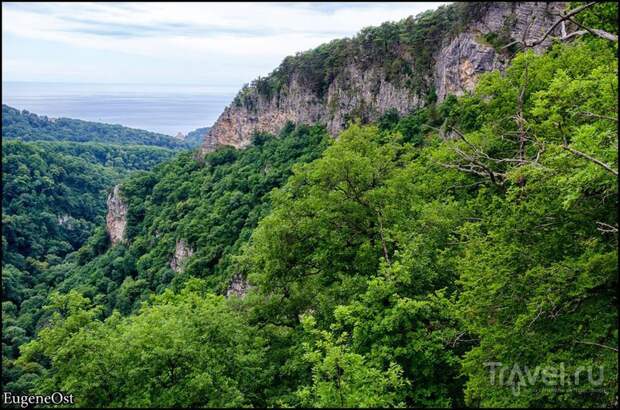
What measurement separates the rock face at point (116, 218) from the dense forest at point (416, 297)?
6913 cm

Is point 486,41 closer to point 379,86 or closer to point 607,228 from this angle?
point 379,86

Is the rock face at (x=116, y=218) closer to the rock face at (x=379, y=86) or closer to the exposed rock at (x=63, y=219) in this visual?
the rock face at (x=379, y=86)

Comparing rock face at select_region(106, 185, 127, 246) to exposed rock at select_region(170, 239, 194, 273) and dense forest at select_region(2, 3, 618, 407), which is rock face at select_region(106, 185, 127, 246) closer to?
exposed rock at select_region(170, 239, 194, 273)

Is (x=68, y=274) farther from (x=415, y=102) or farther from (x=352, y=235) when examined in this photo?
(x=352, y=235)

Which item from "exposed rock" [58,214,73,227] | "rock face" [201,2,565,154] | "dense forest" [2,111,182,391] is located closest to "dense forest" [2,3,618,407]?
"rock face" [201,2,565,154]

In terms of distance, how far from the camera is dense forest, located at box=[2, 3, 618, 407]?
9562 millimetres

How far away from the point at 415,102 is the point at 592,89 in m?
49.4

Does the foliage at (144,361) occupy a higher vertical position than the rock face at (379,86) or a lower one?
lower

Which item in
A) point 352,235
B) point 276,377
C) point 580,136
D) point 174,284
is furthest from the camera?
point 174,284

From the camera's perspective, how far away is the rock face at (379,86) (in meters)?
46.2

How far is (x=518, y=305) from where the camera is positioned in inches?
408

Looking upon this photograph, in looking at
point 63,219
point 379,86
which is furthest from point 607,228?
point 63,219

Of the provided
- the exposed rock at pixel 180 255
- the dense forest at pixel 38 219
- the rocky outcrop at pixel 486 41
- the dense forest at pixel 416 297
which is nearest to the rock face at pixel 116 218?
the dense forest at pixel 38 219

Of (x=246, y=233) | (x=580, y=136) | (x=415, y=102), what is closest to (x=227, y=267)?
(x=246, y=233)
